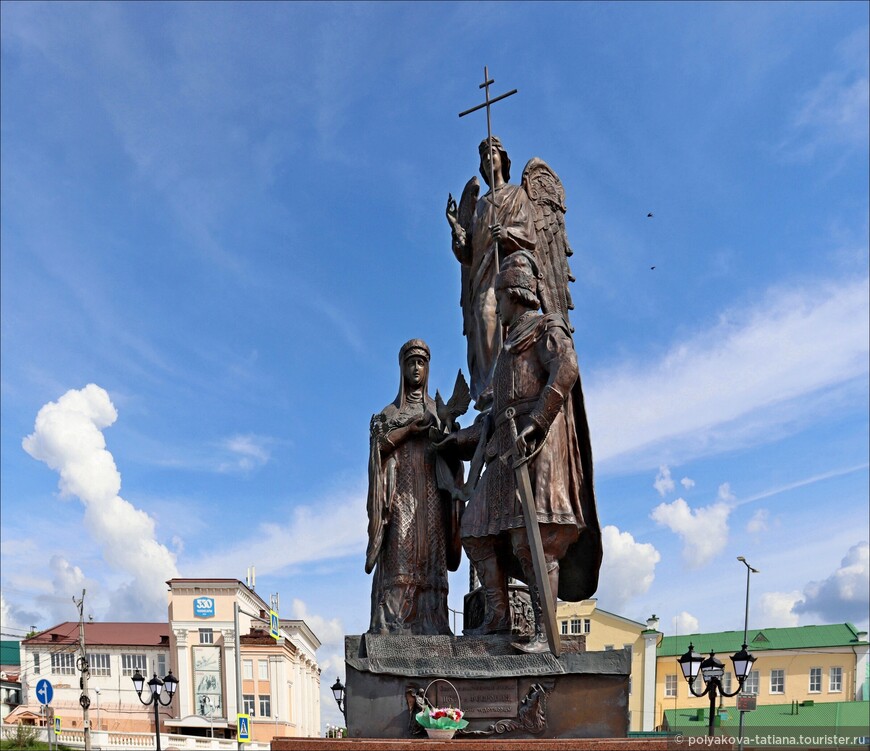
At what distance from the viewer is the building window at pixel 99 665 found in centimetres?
5822

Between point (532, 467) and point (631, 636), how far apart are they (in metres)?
40.0

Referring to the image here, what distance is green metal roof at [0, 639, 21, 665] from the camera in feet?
203

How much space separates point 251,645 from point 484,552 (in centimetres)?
5338

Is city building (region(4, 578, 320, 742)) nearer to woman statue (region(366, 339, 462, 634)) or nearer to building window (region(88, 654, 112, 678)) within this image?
building window (region(88, 654, 112, 678))

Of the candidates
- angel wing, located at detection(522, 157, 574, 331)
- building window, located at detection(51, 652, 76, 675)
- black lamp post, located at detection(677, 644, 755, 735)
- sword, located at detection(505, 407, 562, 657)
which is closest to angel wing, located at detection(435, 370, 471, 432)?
sword, located at detection(505, 407, 562, 657)

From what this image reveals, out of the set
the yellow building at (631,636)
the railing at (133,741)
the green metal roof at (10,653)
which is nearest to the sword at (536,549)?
the railing at (133,741)

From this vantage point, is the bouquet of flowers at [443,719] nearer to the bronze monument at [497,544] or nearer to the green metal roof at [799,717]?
the bronze monument at [497,544]

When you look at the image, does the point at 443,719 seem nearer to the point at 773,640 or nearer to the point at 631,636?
the point at 631,636

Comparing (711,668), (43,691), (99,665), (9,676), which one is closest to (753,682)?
(43,691)

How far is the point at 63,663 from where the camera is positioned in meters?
59.2

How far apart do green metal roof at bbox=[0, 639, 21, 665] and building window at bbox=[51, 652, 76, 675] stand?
446cm

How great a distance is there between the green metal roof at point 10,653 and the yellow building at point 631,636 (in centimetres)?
3985

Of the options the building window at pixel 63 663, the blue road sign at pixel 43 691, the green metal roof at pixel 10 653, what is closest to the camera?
the blue road sign at pixel 43 691

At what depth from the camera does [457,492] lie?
729 cm
